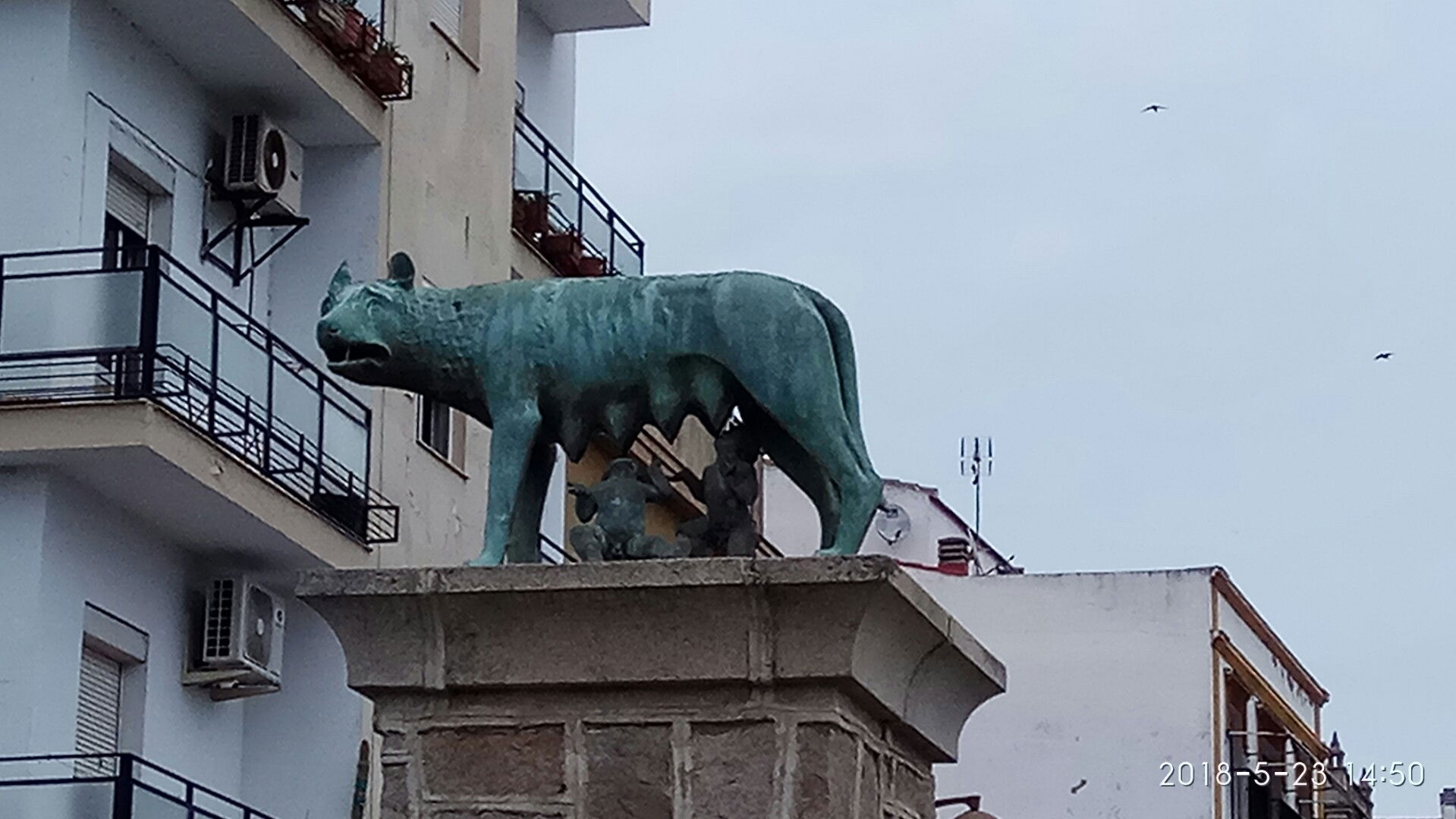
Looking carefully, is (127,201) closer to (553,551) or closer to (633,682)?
(553,551)

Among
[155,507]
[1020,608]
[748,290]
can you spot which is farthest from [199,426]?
[1020,608]

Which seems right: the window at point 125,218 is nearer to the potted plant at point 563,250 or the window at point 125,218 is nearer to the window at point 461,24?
the window at point 461,24

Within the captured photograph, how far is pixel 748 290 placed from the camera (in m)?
8.68

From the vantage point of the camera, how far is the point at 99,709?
16625 mm

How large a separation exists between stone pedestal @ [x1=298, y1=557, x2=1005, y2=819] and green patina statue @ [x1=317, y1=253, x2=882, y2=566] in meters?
0.34

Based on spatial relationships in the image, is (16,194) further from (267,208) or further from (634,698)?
(634,698)

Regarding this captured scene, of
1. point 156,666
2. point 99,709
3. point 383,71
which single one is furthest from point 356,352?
point 383,71

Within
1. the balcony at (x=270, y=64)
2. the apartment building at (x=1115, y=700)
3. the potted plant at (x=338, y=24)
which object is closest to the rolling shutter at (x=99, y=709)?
the balcony at (x=270, y=64)

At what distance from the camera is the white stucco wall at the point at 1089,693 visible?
32.2 meters

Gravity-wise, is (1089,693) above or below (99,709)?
above

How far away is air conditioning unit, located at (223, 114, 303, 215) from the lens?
17953mm

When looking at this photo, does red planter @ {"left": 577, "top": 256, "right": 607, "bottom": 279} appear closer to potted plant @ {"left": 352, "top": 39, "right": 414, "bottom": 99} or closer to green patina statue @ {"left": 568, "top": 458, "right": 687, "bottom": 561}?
potted plant @ {"left": 352, "top": 39, "right": 414, "bottom": 99}

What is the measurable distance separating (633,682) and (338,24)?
10401 millimetres

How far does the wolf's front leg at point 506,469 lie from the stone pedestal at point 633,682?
36 centimetres
